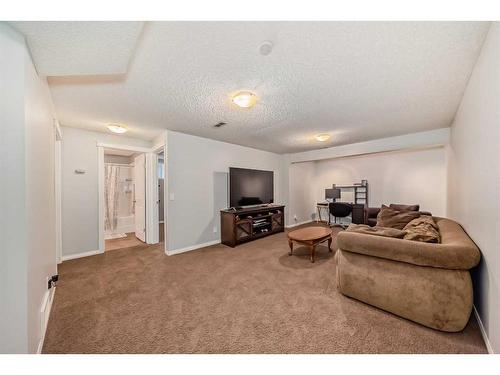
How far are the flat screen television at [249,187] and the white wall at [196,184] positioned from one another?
25cm

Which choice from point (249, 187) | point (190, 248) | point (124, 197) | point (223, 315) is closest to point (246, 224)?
point (249, 187)

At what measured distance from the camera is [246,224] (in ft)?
13.6

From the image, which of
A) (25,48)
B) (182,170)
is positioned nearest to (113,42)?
(25,48)

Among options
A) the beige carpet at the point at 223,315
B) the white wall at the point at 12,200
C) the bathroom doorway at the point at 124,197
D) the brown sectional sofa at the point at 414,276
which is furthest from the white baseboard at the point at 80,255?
the brown sectional sofa at the point at 414,276

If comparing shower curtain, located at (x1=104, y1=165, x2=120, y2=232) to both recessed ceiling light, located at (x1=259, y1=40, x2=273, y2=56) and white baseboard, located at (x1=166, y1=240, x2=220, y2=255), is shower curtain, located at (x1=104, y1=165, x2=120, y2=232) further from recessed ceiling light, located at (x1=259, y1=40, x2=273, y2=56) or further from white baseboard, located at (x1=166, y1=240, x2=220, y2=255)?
recessed ceiling light, located at (x1=259, y1=40, x2=273, y2=56)

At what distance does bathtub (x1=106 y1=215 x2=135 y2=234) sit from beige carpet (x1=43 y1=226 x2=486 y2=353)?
7.67 ft

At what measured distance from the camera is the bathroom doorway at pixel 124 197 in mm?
4297

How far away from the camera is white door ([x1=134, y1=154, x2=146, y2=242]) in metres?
4.21

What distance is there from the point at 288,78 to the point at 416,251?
189 centimetres

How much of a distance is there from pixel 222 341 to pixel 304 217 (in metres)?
5.53

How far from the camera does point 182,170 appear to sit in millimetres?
3676

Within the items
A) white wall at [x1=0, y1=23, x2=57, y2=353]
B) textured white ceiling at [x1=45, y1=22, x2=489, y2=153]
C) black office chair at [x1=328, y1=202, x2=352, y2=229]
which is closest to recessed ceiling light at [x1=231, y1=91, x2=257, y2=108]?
textured white ceiling at [x1=45, y1=22, x2=489, y2=153]

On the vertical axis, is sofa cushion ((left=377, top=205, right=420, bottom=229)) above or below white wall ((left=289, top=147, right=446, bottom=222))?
below
